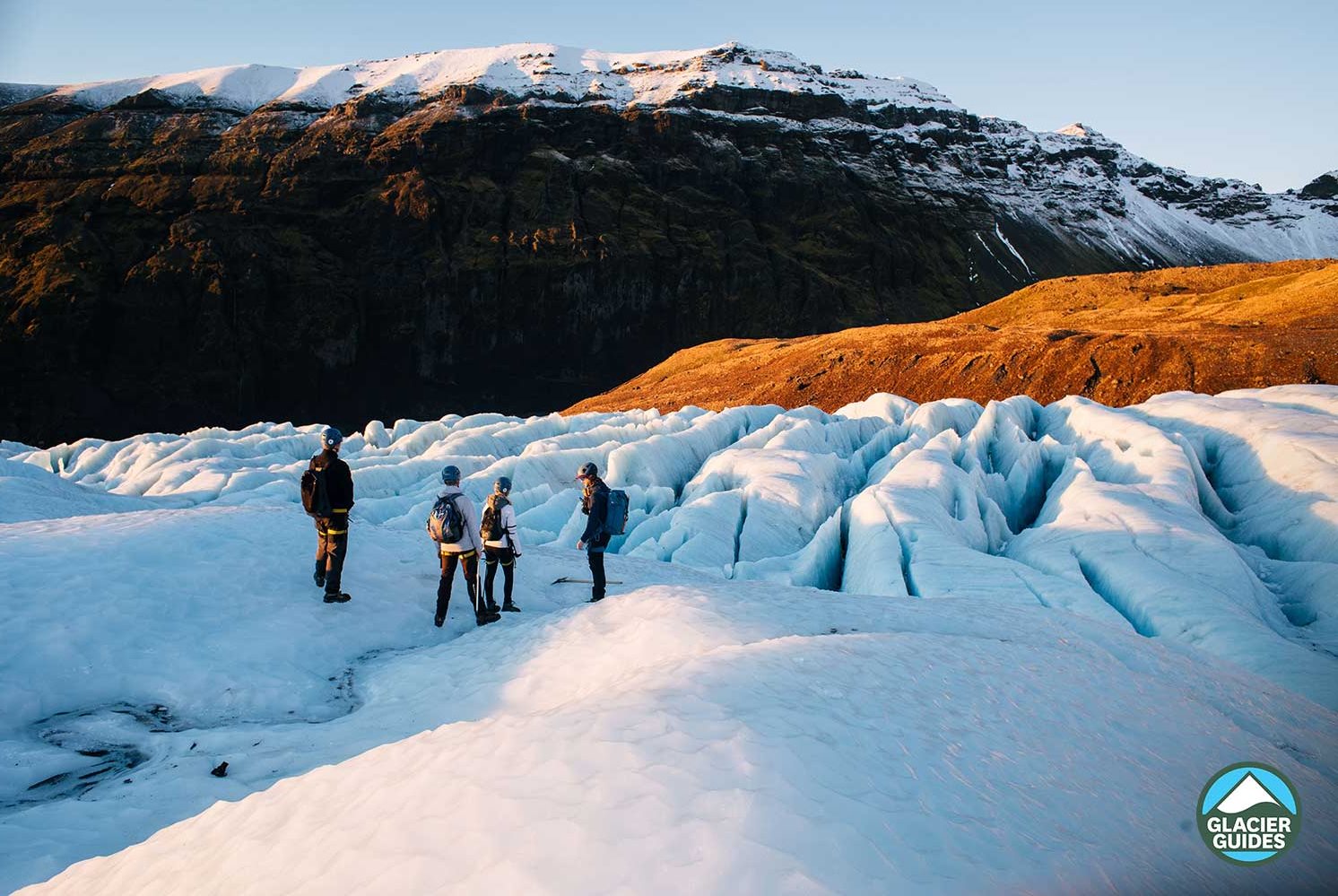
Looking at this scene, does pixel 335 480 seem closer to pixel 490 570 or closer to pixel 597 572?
pixel 490 570

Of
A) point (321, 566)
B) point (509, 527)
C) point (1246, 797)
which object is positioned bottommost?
point (321, 566)

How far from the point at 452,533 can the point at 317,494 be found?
5.19ft

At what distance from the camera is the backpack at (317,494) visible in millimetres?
8727

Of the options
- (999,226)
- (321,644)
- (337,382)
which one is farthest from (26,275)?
(999,226)

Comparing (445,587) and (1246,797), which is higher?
(1246,797)

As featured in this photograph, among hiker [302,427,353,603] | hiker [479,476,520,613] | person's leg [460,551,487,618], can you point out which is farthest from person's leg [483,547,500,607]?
hiker [302,427,353,603]

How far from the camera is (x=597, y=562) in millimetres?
A: 9719

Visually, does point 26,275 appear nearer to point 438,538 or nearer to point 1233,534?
point 438,538

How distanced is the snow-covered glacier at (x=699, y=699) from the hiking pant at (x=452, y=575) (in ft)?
1.43

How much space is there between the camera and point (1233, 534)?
15703 mm

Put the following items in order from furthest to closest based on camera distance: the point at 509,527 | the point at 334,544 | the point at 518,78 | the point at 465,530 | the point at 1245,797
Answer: the point at 518,78
the point at 509,527
the point at 334,544
the point at 465,530
the point at 1245,797

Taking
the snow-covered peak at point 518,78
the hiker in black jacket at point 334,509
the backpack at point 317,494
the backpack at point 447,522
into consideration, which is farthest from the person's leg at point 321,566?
the snow-covered peak at point 518,78

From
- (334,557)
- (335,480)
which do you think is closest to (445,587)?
(334,557)

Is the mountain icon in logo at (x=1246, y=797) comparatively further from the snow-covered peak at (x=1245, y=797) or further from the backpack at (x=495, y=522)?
the backpack at (x=495, y=522)
